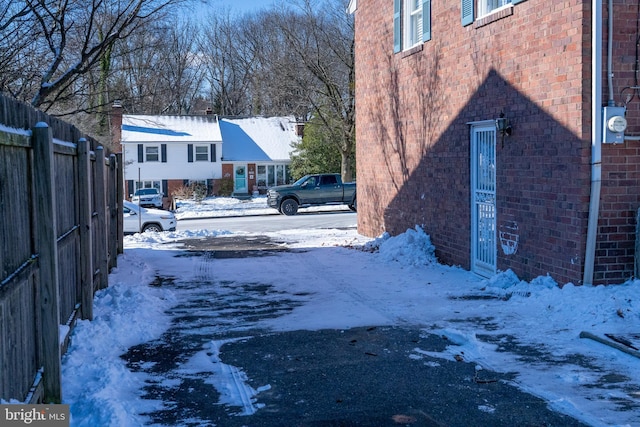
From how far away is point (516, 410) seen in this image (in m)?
5.24

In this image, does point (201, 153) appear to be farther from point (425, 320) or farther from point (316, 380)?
point (316, 380)

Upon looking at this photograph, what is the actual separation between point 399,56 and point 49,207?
1129 centimetres

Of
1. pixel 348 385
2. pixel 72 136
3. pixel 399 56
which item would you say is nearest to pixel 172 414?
pixel 348 385

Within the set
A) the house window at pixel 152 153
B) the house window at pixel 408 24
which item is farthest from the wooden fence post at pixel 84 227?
the house window at pixel 152 153

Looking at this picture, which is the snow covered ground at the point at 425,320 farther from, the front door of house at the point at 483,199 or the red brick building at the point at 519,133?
the red brick building at the point at 519,133

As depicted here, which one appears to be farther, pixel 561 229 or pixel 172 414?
pixel 561 229

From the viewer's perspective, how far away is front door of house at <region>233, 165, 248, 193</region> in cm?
4781

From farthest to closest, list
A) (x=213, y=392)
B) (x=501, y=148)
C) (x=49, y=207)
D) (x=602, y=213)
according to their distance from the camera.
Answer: (x=501, y=148), (x=602, y=213), (x=213, y=392), (x=49, y=207)

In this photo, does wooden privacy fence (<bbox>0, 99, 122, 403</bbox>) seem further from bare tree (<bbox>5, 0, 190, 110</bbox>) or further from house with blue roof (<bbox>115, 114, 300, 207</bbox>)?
house with blue roof (<bbox>115, 114, 300, 207</bbox>)

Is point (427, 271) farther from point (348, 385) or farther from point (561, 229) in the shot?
point (348, 385)

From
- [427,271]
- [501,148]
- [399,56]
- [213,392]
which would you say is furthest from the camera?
[399,56]

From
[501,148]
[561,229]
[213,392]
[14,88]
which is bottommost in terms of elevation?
[213,392]

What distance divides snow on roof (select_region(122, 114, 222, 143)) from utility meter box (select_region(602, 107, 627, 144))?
129ft

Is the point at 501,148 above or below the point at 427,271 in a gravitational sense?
above
